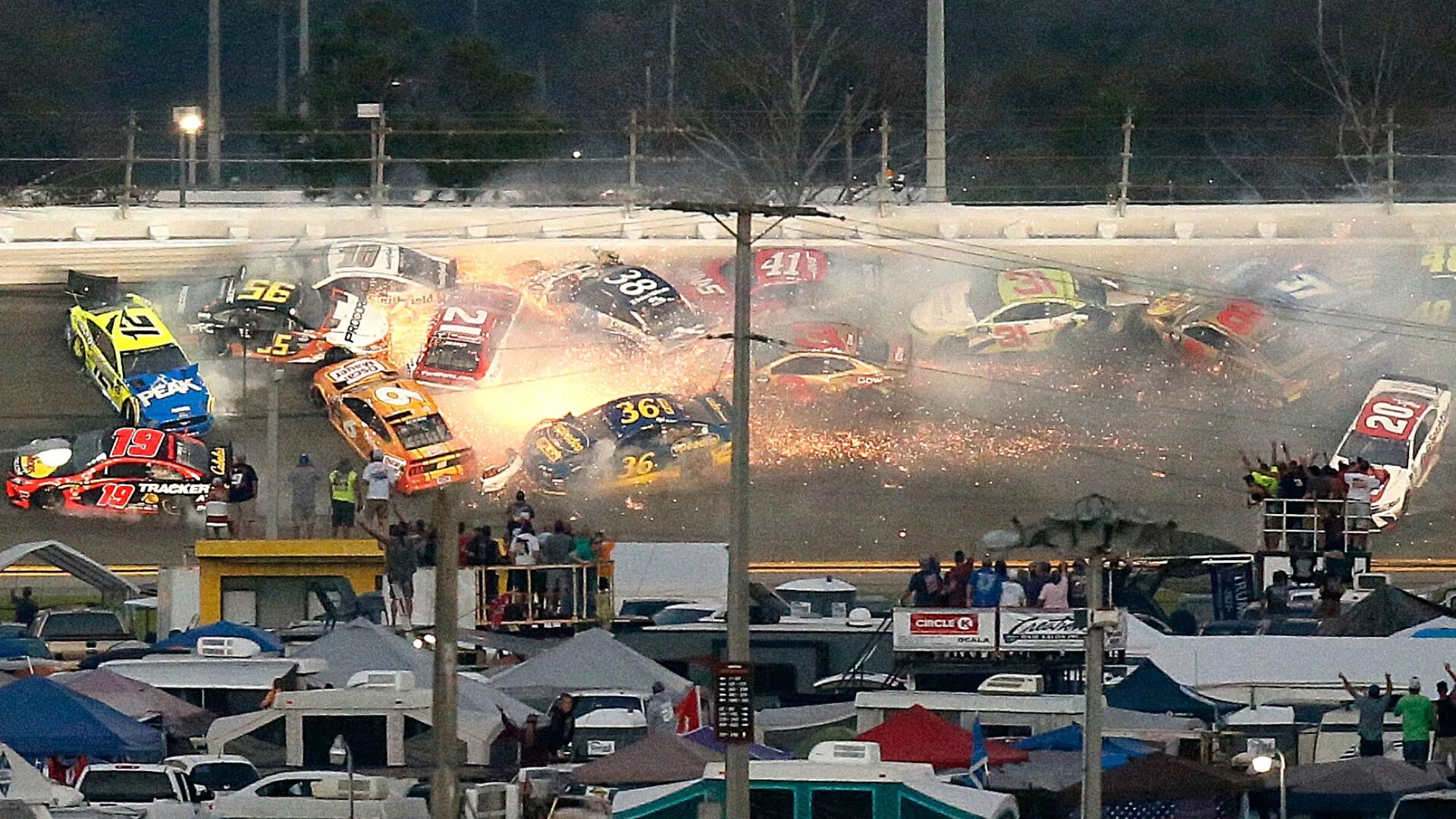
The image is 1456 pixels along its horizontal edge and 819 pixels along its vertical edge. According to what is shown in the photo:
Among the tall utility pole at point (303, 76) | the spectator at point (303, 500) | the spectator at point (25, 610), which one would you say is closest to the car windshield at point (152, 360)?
the spectator at point (303, 500)

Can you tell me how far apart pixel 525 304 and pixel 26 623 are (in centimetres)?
1414

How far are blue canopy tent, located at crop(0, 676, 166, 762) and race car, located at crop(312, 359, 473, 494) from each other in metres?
17.3

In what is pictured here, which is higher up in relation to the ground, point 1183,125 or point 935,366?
point 1183,125

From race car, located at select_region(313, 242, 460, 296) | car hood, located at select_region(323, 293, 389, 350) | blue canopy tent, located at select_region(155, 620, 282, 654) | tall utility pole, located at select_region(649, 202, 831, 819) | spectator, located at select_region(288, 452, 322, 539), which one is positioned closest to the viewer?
tall utility pole, located at select_region(649, 202, 831, 819)

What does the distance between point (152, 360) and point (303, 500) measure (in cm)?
618

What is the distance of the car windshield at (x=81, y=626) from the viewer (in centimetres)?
3162

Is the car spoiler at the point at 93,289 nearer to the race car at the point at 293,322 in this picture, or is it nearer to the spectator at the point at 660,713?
the race car at the point at 293,322

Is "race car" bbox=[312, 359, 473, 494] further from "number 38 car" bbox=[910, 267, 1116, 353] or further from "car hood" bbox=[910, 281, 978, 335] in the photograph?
"number 38 car" bbox=[910, 267, 1116, 353]

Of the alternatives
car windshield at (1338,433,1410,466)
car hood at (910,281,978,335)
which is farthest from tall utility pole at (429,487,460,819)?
car hood at (910,281,978,335)

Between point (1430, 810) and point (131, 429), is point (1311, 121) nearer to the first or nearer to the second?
point (131, 429)

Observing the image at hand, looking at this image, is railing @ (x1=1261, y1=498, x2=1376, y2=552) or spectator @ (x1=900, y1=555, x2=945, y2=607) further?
railing @ (x1=1261, y1=498, x2=1376, y2=552)

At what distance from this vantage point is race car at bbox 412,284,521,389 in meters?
43.9

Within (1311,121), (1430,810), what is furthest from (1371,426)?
(1311,121)

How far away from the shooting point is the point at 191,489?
40031 millimetres
